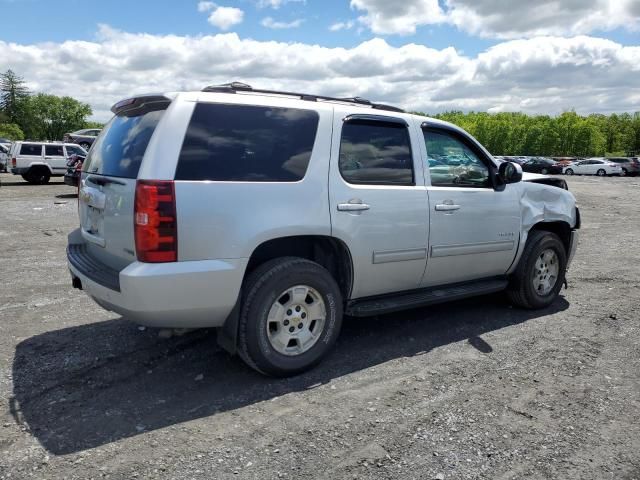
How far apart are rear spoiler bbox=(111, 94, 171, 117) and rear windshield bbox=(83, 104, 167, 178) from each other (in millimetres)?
24

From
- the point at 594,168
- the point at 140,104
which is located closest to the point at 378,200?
the point at 140,104

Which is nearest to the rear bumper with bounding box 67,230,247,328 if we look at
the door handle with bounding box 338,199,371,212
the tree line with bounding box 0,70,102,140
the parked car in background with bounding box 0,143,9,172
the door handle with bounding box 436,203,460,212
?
the door handle with bounding box 338,199,371,212

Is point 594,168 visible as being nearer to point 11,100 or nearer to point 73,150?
point 73,150

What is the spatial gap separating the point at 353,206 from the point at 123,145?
1.70m

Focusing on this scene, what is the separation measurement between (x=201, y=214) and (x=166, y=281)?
1.53 ft

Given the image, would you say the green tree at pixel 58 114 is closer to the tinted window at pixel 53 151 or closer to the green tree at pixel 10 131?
the green tree at pixel 10 131

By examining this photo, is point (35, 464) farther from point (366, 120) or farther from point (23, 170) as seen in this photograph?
point (23, 170)

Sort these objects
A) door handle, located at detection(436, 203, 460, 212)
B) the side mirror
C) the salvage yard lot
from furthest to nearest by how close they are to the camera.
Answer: the side mirror → door handle, located at detection(436, 203, 460, 212) → the salvage yard lot

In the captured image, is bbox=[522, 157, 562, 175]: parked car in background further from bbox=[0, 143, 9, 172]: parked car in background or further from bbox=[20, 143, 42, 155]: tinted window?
bbox=[0, 143, 9, 172]: parked car in background

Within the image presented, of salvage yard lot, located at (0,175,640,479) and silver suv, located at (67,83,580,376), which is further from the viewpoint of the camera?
silver suv, located at (67,83,580,376)

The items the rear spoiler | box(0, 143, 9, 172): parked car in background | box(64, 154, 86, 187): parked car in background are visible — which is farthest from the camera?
box(0, 143, 9, 172): parked car in background

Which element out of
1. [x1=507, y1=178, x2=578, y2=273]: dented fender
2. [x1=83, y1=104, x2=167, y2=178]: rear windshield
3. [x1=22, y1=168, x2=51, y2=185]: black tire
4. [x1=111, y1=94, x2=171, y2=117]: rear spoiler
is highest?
[x1=111, y1=94, x2=171, y2=117]: rear spoiler

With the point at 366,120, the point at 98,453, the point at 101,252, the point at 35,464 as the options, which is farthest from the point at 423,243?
the point at 35,464

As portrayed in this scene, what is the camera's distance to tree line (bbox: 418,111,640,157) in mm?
94812
